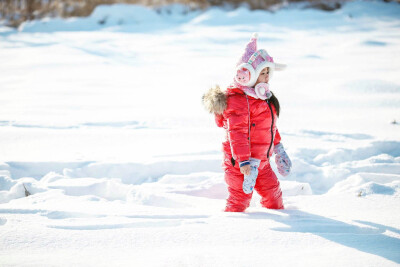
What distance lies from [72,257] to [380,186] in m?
2.20

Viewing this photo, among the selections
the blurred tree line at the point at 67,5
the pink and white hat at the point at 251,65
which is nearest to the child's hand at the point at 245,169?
the pink and white hat at the point at 251,65

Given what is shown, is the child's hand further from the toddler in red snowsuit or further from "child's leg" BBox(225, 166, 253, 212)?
"child's leg" BBox(225, 166, 253, 212)

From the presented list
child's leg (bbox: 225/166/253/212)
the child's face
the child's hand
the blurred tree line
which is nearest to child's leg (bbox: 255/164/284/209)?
child's leg (bbox: 225/166/253/212)

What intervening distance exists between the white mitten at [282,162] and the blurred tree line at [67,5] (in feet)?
40.5

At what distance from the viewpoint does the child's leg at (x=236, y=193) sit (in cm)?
226

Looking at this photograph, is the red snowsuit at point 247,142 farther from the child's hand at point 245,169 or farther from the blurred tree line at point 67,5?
the blurred tree line at point 67,5

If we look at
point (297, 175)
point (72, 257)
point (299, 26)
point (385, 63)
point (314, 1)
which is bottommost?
point (297, 175)

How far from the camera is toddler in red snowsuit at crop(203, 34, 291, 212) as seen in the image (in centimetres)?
213

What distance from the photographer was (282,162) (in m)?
2.38

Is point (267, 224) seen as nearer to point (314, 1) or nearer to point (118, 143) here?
point (118, 143)

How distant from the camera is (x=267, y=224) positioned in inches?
73.6

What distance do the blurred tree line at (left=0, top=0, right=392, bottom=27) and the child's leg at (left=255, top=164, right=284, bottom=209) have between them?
12484 millimetres

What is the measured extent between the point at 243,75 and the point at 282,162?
2.19 ft

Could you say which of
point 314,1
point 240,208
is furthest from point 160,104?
point 314,1
